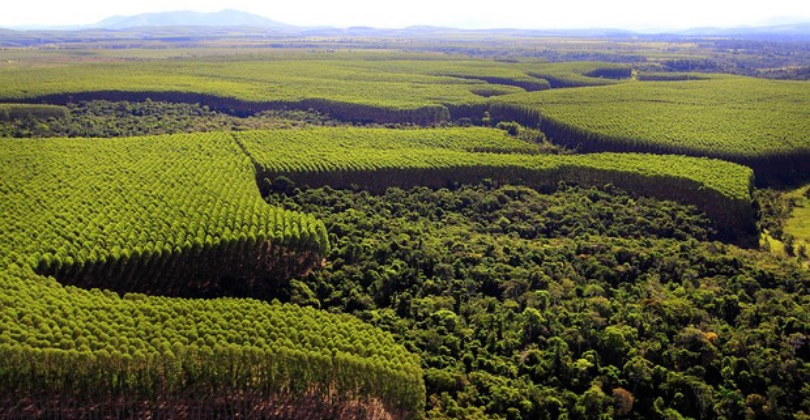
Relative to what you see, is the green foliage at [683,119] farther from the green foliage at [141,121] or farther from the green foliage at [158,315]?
the green foliage at [158,315]

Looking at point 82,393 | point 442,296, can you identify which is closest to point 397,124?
point 442,296

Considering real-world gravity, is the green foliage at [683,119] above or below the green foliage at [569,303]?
above

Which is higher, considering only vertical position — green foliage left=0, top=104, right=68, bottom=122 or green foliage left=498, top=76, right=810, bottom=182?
green foliage left=0, top=104, right=68, bottom=122

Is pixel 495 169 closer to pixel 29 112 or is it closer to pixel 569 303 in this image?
pixel 569 303

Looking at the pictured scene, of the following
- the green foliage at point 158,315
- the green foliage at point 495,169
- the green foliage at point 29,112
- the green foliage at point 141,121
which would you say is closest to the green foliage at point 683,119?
the green foliage at point 495,169

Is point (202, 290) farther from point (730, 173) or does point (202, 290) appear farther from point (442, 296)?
point (730, 173)

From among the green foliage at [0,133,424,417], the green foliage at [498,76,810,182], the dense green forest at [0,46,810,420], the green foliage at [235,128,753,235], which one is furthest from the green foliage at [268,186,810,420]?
the green foliage at [498,76,810,182]

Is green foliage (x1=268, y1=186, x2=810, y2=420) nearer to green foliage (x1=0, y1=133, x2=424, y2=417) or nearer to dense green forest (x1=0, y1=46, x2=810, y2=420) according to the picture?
dense green forest (x1=0, y1=46, x2=810, y2=420)

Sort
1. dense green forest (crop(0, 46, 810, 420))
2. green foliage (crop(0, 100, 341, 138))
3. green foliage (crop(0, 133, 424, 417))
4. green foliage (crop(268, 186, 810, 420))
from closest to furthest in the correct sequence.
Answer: green foliage (crop(0, 133, 424, 417)) < dense green forest (crop(0, 46, 810, 420)) < green foliage (crop(268, 186, 810, 420)) < green foliage (crop(0, 100, 341, 138))
